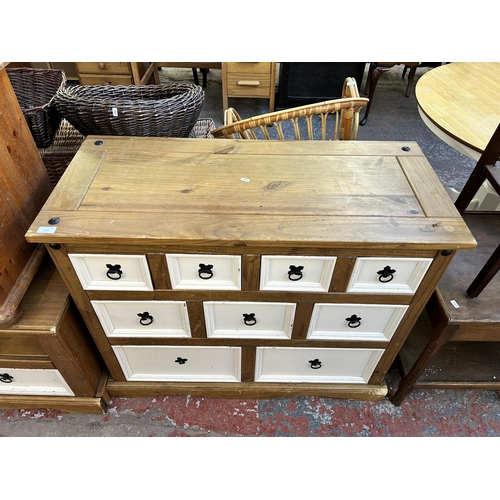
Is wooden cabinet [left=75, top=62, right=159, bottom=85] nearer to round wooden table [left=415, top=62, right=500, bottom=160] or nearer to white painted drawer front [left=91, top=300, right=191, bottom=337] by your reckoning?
round wooden table [left=415, top=62, right=500, bottom=160]

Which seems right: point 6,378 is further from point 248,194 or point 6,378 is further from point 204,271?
point 248,194

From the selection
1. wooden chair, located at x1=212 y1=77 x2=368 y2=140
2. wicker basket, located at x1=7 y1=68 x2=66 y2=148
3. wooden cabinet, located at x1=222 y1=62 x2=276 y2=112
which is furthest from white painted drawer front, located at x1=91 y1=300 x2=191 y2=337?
wooden cabinet, located at x1=222 y1=62 x2=276 y2=112

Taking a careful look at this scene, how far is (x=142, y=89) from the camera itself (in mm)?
1614

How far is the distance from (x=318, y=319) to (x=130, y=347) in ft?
2.17

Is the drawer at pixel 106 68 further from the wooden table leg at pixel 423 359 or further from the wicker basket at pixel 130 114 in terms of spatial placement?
the wooden table leg at pixel 423 359

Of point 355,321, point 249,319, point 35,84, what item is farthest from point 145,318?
point 35,84

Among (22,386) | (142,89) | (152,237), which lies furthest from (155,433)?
(142,89)

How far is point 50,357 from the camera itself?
123 centimetres

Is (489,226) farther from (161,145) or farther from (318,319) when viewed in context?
(161,145)

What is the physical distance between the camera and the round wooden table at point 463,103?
4.96 feet

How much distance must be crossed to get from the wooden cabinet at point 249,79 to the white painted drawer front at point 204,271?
229 cm

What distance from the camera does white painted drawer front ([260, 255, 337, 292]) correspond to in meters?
1.01

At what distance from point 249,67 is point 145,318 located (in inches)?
93.3

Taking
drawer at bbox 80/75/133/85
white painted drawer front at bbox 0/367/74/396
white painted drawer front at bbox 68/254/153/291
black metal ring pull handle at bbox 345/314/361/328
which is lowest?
white painted drawer front at bbox 0/367/74/396
